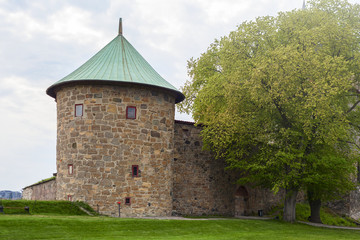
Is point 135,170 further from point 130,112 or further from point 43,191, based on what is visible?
point 43,191

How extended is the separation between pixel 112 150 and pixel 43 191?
11086 millimetres

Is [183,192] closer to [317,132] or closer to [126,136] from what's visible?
[126,136]

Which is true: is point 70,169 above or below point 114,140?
below

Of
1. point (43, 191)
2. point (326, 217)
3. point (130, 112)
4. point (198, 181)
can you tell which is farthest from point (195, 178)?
point (326, 217)

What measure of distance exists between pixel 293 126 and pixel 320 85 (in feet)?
9.98

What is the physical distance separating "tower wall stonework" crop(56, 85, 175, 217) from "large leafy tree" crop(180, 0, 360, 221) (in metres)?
4.27

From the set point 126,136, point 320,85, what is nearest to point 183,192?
point 126,136

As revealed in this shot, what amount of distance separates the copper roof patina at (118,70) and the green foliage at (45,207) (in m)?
5.98

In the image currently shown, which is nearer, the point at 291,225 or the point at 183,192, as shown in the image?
the point at 291,225

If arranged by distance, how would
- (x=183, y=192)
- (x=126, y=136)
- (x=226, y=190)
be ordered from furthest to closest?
1. (x=226, y=190)
2. (x=183, y=192)
3. (x=126, y=136)

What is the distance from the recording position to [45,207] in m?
20.1

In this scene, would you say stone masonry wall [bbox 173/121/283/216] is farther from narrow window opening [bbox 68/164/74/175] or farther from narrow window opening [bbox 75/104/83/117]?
narrow window opening [bbox 68/164/74/175]

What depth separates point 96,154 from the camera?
21.9 meters

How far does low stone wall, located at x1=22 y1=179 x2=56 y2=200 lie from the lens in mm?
28058
